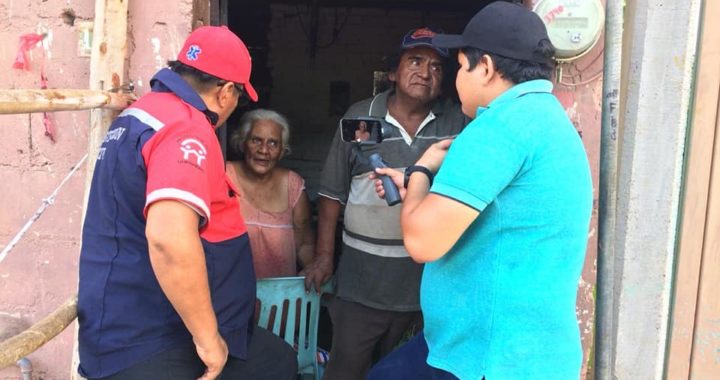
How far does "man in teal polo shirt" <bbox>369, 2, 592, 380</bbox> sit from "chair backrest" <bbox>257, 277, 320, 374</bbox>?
1311 millimetres

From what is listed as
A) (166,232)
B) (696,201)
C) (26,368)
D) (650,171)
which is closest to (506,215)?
(166,232)

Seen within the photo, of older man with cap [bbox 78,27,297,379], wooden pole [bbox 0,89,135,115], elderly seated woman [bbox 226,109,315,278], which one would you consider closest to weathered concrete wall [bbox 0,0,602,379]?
wooden pole [bbox 0,89,135,115]

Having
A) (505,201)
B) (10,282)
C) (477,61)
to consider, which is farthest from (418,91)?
(10,282)

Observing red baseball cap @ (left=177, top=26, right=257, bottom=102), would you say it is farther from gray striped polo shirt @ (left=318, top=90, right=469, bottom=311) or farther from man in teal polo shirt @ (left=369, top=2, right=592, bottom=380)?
gray striped polo shirt @ (left=318, top=90, right=469, bottom=311)

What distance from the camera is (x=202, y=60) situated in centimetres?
186

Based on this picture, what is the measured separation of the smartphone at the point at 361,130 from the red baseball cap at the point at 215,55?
24.8 inches

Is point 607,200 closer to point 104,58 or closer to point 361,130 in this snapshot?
point 361,130

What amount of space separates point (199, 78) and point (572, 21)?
1439mm

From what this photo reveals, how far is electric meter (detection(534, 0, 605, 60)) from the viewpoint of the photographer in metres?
2.30

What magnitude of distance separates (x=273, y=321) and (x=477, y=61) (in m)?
1.79

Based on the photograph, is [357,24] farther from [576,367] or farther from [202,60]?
[576,367]

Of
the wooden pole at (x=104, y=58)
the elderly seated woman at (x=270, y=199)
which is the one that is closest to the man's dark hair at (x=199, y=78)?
the wooden pole at (x=104, y=58)

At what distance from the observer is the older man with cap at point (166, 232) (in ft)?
5.21

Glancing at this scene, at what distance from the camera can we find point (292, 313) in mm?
2955
